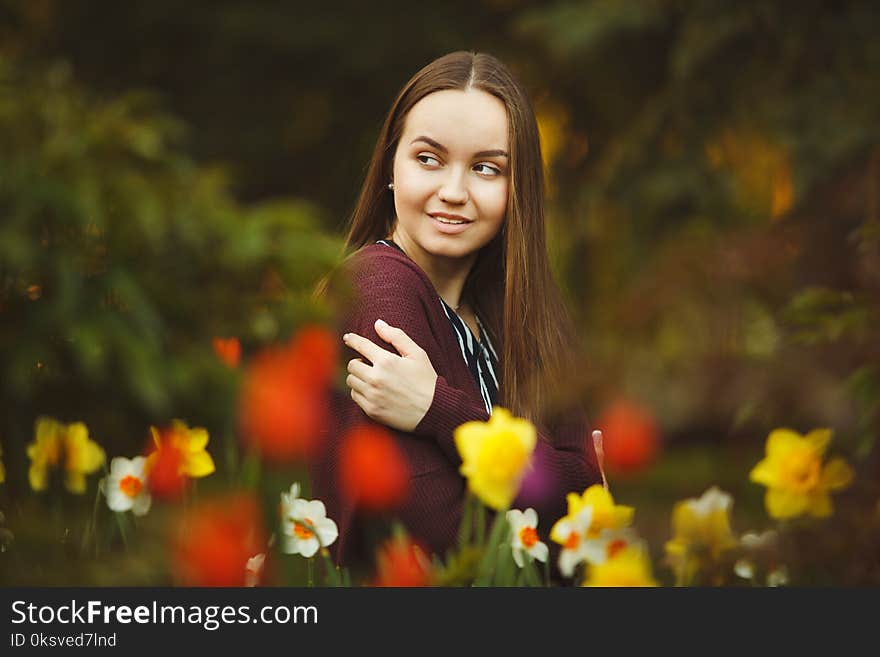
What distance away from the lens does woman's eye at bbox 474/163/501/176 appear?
1645 millimetres

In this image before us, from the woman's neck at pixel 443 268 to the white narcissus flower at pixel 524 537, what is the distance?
411mm

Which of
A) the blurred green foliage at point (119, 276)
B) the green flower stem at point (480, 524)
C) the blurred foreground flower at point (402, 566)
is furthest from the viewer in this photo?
the green flower stem at point (480, 524)

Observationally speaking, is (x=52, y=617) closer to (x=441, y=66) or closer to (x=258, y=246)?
(x=258, y=246)

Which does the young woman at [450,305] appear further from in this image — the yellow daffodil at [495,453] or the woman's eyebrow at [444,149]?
the yellow daffodil at [495,453]

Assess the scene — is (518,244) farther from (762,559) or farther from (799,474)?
(762,559)

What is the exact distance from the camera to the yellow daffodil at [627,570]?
4.20 feet

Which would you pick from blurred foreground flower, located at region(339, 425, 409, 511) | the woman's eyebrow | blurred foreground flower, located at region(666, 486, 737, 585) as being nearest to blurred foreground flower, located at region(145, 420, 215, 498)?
blurred foreground flower, located at region(339, 425, 409, 511)

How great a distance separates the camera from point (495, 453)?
4.30ft

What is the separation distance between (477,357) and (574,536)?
0.41 metres

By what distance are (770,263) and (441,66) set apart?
71 cm

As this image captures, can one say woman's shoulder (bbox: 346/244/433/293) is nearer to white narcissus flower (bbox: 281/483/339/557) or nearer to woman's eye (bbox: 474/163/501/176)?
woman's eye (bbox: 474/163/501/176)

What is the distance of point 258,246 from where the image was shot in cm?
157

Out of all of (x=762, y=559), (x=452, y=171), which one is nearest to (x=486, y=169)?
(x=452, y=171)

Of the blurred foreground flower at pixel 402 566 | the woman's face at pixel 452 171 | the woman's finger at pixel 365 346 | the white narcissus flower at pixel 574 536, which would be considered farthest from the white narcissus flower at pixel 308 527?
the woman's face at pixel 452 171
